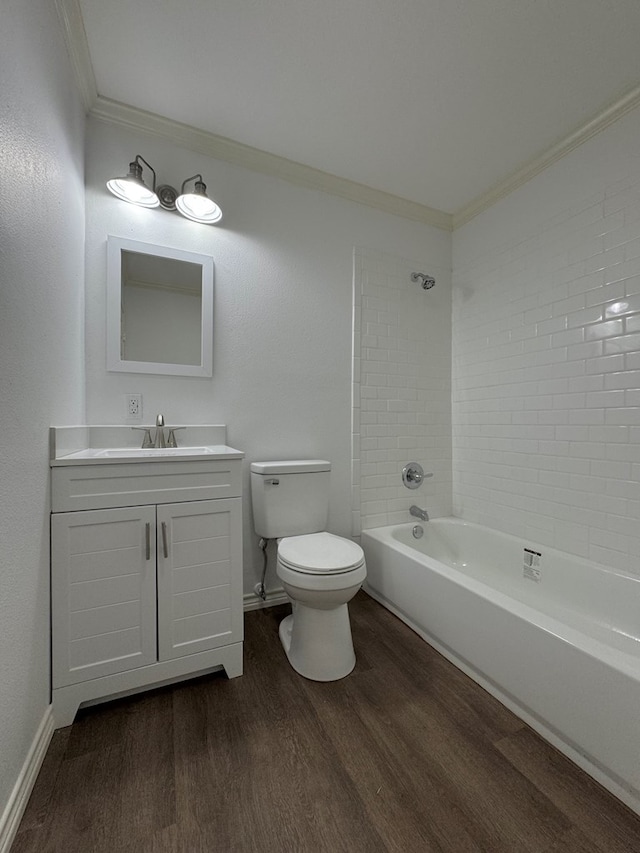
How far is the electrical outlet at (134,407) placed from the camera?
1691 millimetres

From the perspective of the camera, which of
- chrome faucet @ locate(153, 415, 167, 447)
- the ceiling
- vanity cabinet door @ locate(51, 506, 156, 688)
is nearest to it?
vanity cabinet door @ locate(51, 506, 156, 688)

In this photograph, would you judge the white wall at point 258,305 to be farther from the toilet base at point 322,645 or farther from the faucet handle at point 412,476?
the toilet base at point 322,645

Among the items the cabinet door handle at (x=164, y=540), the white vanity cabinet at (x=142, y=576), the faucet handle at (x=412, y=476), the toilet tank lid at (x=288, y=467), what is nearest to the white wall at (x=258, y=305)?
the toilet tank lid at (x=288, y=467)

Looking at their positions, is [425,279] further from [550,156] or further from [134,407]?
[134,407]

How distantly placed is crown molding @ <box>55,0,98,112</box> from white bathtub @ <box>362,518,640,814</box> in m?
2.52

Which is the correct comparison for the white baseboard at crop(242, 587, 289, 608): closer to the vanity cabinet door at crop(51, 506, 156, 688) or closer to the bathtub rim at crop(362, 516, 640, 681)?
the bathtub rim at crop(362, 516, 640, 681)

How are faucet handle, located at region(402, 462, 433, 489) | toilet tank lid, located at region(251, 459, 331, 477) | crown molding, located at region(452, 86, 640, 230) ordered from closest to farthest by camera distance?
crown molding, located at region(452, 86, 640, 230) < toilet tank lid, located at region(251, 459, 331, 477) < faucet handle, located at region(402, 462, 433, 489)

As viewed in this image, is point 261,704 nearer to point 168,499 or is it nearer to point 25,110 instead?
point 168,499

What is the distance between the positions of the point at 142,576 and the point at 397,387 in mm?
1761

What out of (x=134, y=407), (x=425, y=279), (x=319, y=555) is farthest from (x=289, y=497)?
(x=425, y=279)

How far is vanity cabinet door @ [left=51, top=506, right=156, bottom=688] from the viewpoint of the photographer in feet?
3.84

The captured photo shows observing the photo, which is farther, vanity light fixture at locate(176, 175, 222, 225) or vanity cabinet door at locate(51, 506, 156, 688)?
vanity light fixture at locate(176, 175, 222, 225)

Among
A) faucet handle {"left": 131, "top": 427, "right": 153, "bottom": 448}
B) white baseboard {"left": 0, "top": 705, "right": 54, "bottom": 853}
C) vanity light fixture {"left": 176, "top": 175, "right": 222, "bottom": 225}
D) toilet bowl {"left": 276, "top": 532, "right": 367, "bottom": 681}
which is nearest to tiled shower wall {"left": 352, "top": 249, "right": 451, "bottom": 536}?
toilet bowl {"left": 276, "top": 532, "right": 367, "bottom": 681}

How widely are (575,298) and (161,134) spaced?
7.26 ft
